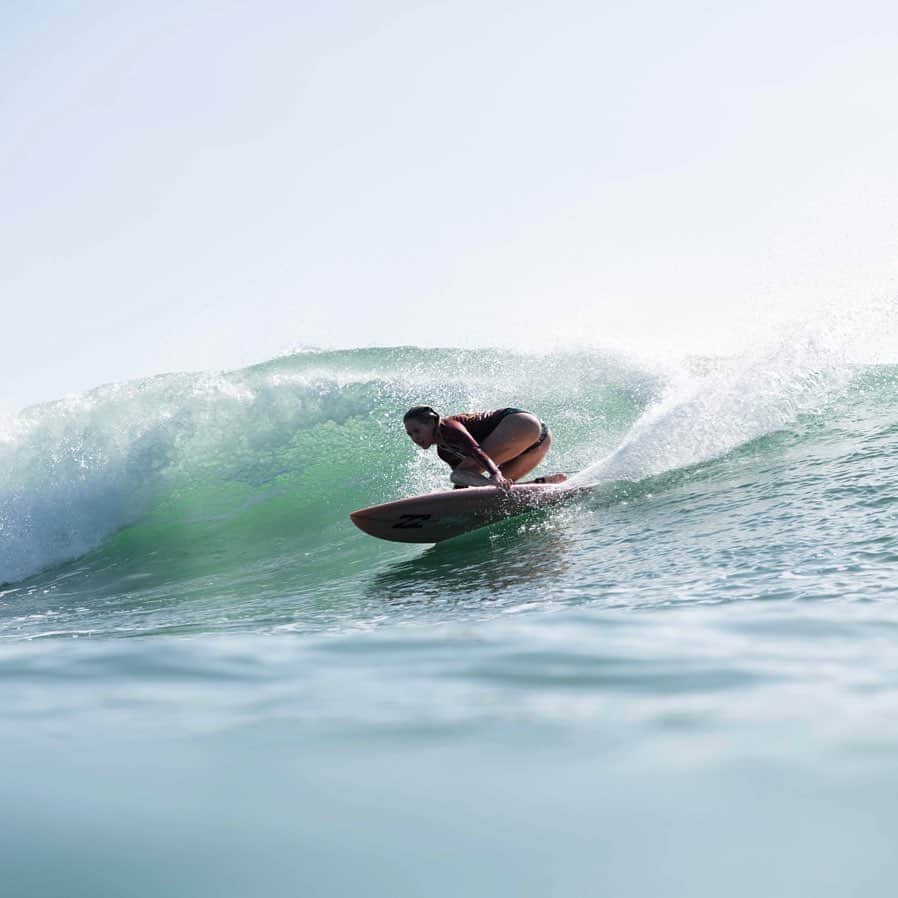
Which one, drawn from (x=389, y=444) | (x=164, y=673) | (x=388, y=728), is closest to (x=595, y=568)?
(x=164, y=673)

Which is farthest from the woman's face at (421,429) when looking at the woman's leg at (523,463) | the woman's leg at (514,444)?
the woman's leg at (523,463)

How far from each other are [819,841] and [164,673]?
2.29 metres

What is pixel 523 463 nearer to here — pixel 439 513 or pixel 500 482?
pixel 500 482

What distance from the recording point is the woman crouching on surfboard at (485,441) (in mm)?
7039

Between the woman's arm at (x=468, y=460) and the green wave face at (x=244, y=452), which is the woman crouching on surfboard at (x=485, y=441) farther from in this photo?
the green wave face at (x=244, y=452)

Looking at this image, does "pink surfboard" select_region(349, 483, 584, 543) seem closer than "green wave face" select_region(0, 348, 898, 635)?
No

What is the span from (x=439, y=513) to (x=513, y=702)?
457cm

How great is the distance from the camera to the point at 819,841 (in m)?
1.52

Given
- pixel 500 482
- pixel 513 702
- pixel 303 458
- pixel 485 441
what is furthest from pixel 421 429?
pixel 303 458

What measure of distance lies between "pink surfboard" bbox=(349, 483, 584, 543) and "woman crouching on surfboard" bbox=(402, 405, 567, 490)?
15 centimetres

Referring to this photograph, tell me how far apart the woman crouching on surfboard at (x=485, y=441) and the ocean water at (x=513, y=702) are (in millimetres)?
480

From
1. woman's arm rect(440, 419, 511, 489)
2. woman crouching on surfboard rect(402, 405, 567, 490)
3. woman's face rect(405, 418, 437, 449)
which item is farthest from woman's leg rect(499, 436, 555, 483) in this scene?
woman's face rect(405, 418, 437, 449)

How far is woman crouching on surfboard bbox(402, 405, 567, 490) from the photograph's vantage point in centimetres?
704

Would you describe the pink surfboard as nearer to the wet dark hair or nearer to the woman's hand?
the woman's hand
